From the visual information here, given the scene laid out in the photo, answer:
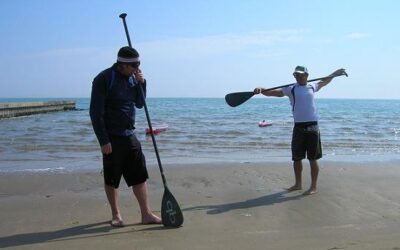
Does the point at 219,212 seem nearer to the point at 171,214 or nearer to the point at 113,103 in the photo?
the point at 171,214

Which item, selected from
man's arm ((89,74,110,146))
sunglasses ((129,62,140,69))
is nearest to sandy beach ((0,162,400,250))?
man's arm ((89,74,110,146))

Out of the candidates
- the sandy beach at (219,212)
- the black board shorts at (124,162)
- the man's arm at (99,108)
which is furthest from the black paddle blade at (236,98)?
the man's arm at (99,108)

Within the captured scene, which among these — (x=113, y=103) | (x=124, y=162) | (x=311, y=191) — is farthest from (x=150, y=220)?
(x=311, y=191)

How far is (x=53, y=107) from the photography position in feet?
166

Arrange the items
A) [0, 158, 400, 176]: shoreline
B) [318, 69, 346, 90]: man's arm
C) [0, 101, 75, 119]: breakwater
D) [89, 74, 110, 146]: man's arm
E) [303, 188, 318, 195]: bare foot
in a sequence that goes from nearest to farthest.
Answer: [89, 74, 110, 146]: man's arm, [303, 188, 318, 195]: bare foot, [318, 69, 346, 90]: man's arm, [0, 158, 400, 176]: shoreline, [0, 101, 75, 119]: breakwater

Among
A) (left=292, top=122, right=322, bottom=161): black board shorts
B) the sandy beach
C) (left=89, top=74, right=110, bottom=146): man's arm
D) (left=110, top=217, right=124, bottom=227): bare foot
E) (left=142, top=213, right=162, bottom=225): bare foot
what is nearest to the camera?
the sandy beach

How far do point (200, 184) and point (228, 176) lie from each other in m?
0.76

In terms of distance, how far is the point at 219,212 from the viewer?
535 cm

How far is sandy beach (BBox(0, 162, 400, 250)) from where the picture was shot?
423cm

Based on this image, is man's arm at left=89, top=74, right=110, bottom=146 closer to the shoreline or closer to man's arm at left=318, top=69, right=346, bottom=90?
man's arm at left=318, top=69, right=346, bottom=90

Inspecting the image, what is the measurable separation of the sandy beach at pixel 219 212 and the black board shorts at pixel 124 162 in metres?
0.48

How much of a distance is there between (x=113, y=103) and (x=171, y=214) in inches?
48.8

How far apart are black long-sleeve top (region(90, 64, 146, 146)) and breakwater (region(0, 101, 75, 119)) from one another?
32.5 m

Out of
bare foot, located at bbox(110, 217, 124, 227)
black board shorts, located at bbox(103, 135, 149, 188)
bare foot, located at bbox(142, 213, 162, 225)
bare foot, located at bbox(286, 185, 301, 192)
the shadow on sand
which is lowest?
bare foot, located at bbox(286, 185, 301, 192)
